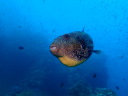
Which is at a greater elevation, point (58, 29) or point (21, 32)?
point (58, 29)

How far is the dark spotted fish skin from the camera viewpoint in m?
1.71

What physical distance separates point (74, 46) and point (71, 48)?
0.13 feet

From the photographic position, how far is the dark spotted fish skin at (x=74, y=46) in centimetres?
171

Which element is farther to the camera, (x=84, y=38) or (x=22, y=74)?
(x=22, y=74)

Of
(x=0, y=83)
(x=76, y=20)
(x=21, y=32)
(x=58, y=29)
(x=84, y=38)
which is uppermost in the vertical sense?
(x=76, y=20)

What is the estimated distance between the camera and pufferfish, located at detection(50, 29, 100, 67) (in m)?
1.71

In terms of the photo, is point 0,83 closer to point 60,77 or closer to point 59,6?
point 60,77

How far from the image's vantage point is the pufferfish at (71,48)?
5.60 ft

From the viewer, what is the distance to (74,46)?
1.77 metres

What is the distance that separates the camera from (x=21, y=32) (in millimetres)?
36156

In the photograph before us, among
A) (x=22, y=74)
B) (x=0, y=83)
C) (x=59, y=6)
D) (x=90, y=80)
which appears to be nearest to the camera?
(x=0, y=83)

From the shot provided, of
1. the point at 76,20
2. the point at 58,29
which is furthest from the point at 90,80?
the point at 76,20

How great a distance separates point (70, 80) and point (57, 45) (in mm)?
20020

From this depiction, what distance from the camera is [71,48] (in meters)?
1.75
